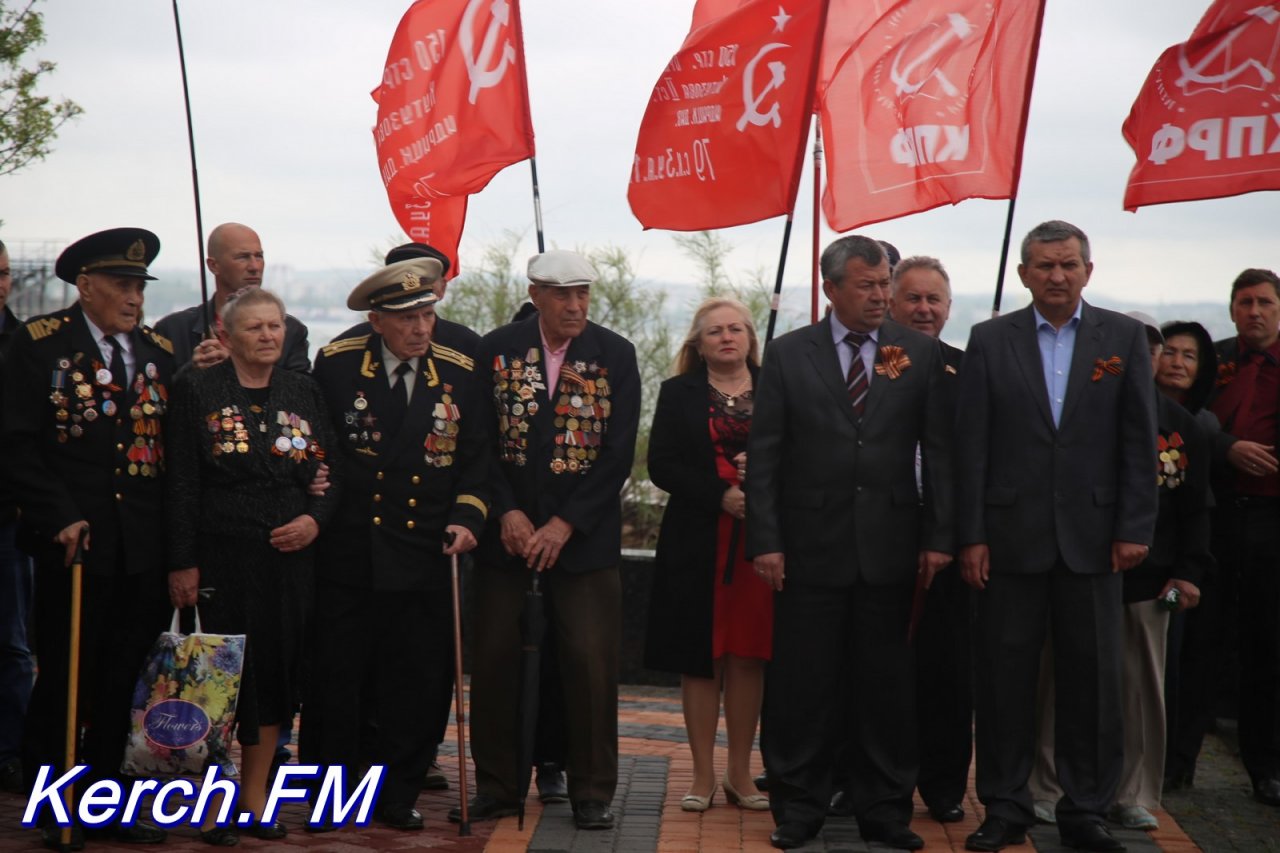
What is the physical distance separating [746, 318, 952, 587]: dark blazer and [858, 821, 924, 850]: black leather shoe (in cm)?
93

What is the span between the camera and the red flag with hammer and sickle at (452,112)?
338 inches

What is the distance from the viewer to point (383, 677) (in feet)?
21.5

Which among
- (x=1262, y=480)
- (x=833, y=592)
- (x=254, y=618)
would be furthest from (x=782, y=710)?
(x=1262, y=480)

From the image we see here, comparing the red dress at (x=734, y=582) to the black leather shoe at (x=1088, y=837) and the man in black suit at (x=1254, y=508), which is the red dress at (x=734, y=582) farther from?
the man in black suit at (x=1254, y=508)

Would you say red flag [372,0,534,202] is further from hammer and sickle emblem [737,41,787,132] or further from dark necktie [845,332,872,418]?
dark necktie [845,332,872,418]

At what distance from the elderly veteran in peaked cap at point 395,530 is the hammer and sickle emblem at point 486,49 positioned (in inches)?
90.6

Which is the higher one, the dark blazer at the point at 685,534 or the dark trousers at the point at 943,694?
the dark blazer at the point at 685,534

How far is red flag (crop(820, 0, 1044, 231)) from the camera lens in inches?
304

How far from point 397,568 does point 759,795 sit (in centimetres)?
186

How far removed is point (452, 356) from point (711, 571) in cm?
143

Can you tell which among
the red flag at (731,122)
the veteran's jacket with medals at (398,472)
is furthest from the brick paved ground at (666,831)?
the red flag at (731,122)

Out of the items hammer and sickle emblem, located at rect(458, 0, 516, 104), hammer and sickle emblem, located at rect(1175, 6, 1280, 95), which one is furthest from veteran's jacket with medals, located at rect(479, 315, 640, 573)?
hammer and sickle emblem, located at rect(1175, 6, 1280, 95)

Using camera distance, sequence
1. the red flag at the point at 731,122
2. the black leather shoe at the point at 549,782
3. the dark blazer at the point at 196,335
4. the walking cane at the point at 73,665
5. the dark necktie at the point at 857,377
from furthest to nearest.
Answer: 1. the red flag at the point at 731,122
2. the dark blazer at the point at 196,335
3. the black leather shoe at the point at 549,782
4. the dark necktie at the point at 857,377
5. the walking cane at the point at 73,665

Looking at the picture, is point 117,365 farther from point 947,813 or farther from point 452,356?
point 947,813
